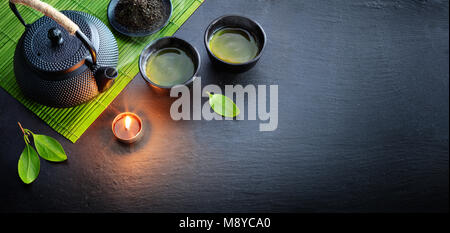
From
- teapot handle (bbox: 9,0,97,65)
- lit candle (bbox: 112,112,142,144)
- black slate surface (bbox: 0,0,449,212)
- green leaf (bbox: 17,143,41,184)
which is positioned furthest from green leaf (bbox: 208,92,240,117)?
green leaf (bbox: 17,143,41,184)

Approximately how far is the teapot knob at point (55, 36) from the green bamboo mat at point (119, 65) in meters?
0.21

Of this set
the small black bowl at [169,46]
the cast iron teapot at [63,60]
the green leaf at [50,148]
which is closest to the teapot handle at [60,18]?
the cast iron teapot at [63,60]

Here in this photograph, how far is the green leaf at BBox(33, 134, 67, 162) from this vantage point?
3.24 feet

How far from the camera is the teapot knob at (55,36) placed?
867mm

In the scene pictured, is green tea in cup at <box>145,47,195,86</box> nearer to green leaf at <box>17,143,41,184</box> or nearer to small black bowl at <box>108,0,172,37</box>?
small black bowl at <box>108,0,172,37</box>

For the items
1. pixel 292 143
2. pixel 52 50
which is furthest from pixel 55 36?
pixel 292 143

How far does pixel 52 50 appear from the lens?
2.94 ft

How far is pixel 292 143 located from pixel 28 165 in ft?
2.33

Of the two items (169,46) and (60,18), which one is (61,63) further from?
(169,46)

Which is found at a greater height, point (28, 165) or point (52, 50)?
point (52, 50)

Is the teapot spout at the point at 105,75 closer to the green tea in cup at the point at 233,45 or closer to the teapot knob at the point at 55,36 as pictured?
the teapot knob at the point at 55,36

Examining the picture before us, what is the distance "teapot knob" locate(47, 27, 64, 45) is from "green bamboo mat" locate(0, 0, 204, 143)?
0.21 metres
